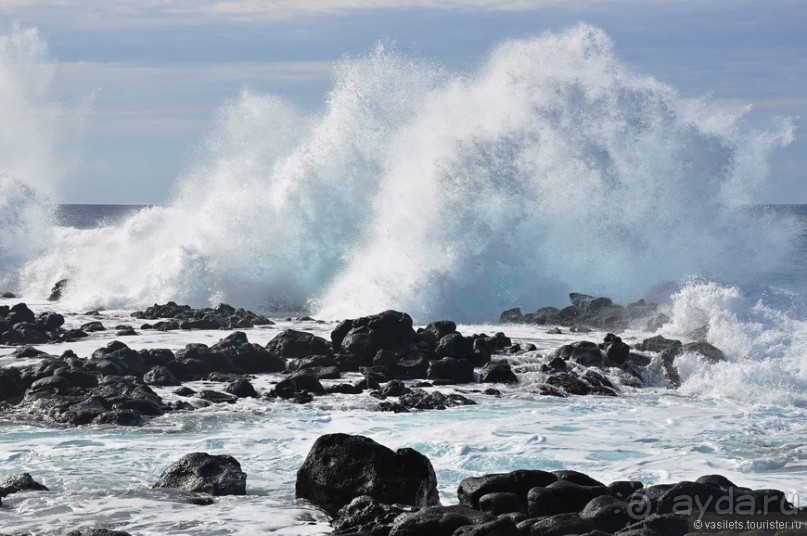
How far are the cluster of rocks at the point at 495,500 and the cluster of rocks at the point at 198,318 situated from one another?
14058mm

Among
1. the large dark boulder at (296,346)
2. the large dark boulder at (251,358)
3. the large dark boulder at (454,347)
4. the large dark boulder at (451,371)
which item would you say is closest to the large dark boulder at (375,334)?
the large dark boulder at (296,346)

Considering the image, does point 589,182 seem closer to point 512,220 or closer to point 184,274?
point 512,220

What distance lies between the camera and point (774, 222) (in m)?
32.4

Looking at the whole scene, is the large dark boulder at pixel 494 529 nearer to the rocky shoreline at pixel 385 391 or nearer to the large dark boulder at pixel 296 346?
the rocky shoreline at pixel 385 391

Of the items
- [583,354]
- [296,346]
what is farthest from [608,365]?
[296,346]

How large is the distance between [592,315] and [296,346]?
8521 millimetres

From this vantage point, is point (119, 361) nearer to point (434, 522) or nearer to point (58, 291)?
point (434, 522)

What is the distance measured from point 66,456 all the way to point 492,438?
199 inches

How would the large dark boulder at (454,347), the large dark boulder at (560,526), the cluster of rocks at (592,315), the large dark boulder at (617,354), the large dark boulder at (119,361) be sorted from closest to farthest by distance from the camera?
the large dark boulder at (560,526)
the large dark boulder at (119,361)
the large dark boulder at (617,354)
the large dark boulder at (454,347)
the cluster of rocks at (592,315)

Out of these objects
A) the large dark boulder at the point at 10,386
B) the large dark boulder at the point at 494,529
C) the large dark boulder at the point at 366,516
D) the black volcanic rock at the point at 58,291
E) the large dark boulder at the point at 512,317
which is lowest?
the large dark boulder at the point at 366,516

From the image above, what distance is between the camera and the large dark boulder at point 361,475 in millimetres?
9258

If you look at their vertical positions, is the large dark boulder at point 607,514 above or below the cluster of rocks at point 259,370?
below

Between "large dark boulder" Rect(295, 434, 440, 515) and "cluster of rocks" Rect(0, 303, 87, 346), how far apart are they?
13037 millimetres

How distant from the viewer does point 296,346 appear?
748 inches
